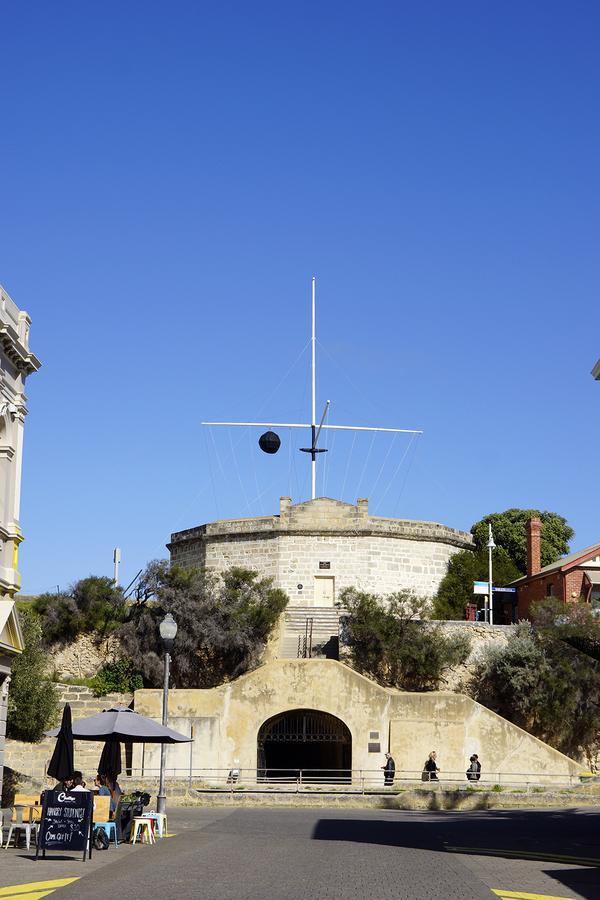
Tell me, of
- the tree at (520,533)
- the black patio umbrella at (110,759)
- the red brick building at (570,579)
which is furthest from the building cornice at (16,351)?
the tree at (520,533)

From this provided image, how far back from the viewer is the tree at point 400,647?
44250mm

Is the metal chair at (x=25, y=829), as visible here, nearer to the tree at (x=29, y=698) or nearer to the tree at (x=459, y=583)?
the tree at (x=29, y=698)

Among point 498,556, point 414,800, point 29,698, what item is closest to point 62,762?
point 414,800

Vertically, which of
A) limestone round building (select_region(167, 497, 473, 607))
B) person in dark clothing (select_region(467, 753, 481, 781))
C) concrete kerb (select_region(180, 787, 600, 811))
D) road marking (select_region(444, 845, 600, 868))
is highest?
limestone round building (select_region(167, 497, 473, 607))

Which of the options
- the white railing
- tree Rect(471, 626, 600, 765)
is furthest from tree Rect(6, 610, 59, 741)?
tree Rect(471, 626, 600, 765)

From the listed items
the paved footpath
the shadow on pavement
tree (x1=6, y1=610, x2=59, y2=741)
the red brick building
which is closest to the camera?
the paved footpath

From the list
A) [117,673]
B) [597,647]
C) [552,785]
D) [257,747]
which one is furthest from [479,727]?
[597,647]

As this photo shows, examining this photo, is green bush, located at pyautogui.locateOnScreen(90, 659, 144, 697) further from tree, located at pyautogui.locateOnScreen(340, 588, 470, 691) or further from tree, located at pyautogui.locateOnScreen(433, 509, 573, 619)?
tree, located at pyautogui.locateOnScreen(433, 509, 573, 619)

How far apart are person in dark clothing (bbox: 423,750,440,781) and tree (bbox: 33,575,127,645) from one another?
14.4 m

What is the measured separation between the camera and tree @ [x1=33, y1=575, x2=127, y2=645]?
1833 inches

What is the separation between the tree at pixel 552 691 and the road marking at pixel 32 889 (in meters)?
30.0

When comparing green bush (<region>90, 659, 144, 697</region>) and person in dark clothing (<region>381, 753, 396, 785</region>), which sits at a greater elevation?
green bush (<region>90, 659, 144, 697</region>)

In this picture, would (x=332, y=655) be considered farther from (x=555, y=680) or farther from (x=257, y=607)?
(x=555, y=680)

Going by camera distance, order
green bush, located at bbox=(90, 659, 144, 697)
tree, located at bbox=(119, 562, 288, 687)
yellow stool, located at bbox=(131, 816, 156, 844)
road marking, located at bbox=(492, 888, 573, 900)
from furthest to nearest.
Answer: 1. tree, located at bbox=(119, 562, 288, 687)
2. green bush, located at bbox=(90, 659, 144, 697)
3. yellow stool, located at bbox=(131, 816, 156, 844)
4. road marking, located at bbox=(492, 888, 573, 900)
